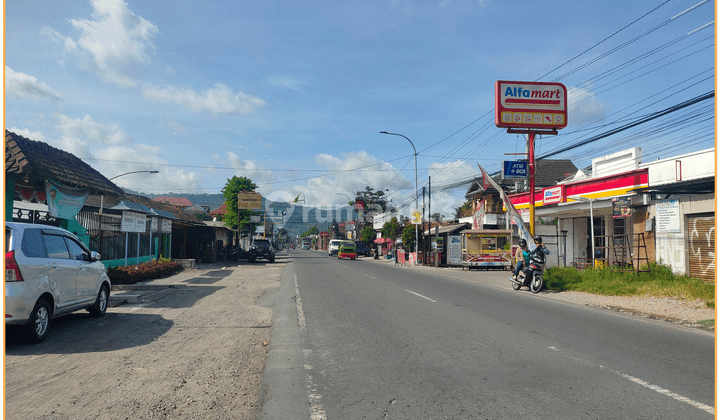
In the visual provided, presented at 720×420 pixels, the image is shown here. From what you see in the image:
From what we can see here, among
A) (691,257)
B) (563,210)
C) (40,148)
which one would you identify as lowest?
(691,257)

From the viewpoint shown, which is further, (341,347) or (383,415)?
(341,347)

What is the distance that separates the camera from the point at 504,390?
193 inches

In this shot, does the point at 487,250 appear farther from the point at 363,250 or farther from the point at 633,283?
the point at 363,250

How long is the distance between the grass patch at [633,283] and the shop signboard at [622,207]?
238 cm

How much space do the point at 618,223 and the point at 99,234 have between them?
929 inches

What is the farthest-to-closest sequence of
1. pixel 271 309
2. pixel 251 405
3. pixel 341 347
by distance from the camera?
pixel 271 309, pixel 341 347, pixel 251 405

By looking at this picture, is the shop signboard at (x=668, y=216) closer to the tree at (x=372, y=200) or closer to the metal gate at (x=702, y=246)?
the metal gate at (x=702, y=246)

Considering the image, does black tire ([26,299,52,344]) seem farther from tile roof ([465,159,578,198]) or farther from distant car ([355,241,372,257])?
distant car ([355,241,372,257])

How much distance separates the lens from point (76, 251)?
8852 millimetres

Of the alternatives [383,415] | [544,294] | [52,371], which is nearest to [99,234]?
[52,371]

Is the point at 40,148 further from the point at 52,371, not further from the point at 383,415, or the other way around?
the point at 383,415

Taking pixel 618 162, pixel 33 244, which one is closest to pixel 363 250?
pixel 618 162

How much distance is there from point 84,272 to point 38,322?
1.91 m

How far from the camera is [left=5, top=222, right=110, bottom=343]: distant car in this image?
21.7 feet
